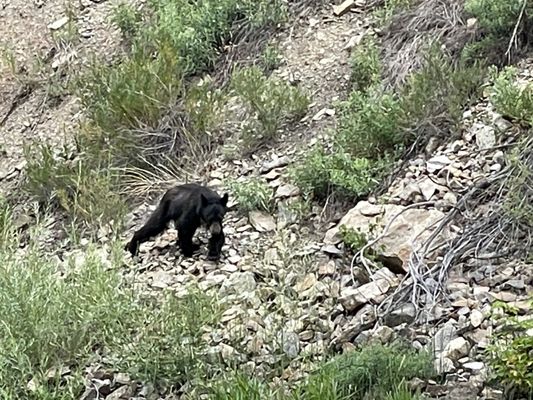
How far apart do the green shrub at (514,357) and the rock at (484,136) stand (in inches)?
84.8

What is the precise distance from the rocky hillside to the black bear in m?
0.12

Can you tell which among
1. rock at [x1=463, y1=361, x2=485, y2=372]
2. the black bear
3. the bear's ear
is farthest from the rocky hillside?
the bear's ear

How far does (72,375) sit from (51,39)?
6.14 m

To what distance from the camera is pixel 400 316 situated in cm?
567

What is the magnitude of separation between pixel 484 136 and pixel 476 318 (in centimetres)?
200

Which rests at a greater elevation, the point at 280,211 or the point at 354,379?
the point at 354,379

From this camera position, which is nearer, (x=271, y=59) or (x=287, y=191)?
(x=287, y=191)

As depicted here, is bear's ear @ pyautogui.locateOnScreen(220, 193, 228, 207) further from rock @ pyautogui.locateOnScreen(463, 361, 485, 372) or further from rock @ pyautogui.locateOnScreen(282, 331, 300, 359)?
rock @ pyautogui.locateOnScreen(463, 361, 485, 372)

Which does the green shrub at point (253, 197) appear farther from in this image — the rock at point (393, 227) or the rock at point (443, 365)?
the rock at point (443, 365)

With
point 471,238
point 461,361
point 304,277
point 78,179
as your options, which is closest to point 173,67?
point 78,179

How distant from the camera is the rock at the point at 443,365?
5.06 m

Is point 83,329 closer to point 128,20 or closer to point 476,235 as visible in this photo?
point 476,235

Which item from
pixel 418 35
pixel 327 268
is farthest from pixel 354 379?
pixel 418 35

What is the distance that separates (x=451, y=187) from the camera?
22.3ft
